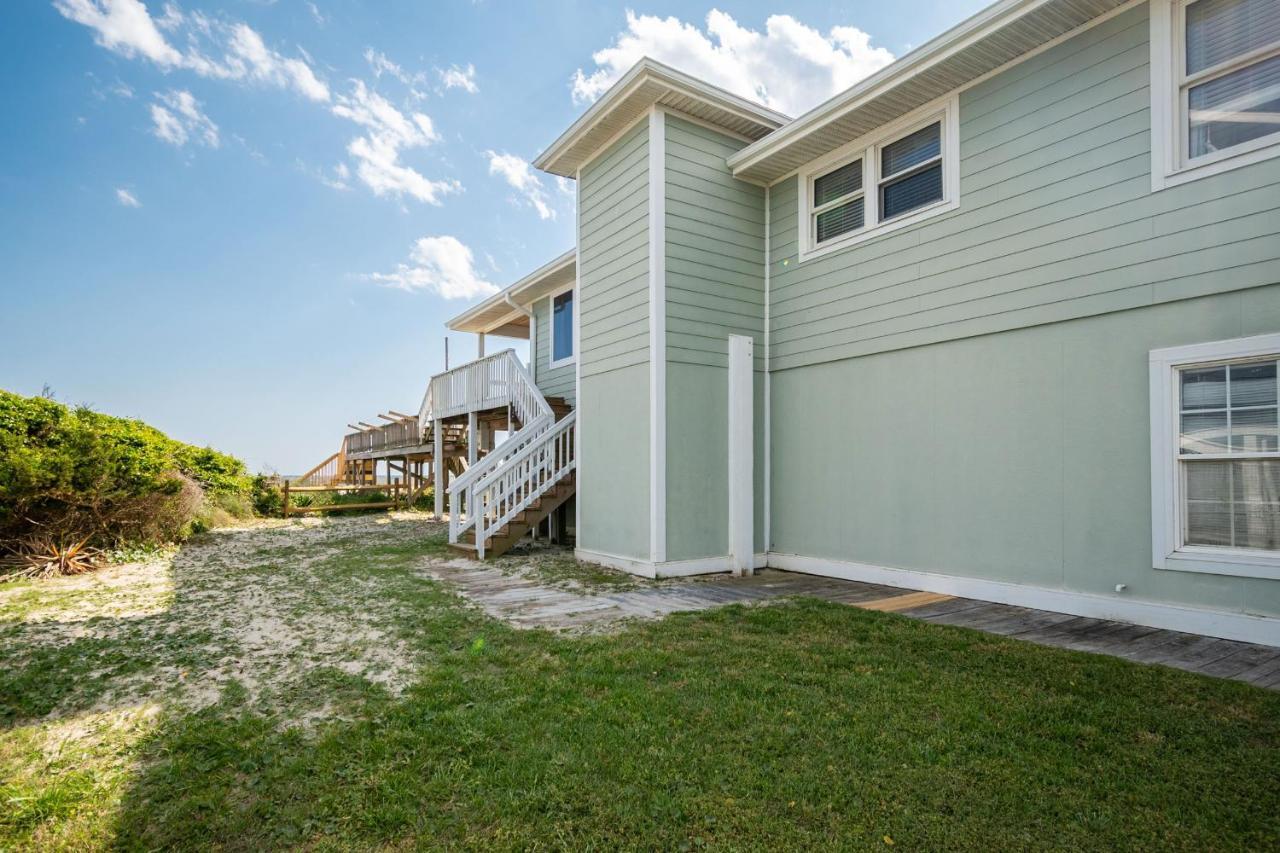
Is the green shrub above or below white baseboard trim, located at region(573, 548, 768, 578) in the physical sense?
above

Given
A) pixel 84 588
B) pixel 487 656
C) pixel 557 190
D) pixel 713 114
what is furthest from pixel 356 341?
pixel 487 656

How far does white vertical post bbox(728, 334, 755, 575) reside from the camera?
720cm

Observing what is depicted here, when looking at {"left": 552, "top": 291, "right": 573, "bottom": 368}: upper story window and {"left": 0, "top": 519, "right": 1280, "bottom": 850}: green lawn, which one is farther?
{"left": 552, "top": 291, "right": 573, "bottom": 368}: upper story window

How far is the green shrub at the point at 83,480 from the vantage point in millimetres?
6938

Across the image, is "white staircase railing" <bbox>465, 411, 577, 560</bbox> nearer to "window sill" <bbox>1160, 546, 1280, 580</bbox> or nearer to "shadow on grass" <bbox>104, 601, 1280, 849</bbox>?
"shadow on grass" <bbox>104, 601, 1280, 849</bbox>

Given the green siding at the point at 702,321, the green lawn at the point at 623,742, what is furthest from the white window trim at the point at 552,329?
the green lawn at the point at 623,742

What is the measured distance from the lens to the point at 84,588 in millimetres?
6336

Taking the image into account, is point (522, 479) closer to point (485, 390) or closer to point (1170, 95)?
point (485, 390)

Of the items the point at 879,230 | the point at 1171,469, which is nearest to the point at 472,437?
the point at 879,230

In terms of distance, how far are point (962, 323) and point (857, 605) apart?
2.86 m

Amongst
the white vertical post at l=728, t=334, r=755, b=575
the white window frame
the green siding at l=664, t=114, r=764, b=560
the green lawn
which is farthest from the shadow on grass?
the white window frame

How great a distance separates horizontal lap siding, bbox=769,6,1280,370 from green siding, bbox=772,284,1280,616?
0.21 m

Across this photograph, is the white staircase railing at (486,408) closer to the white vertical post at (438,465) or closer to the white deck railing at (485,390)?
the white deck railing at (485,390)

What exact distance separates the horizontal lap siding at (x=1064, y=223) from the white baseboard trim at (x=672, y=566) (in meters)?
2.87
